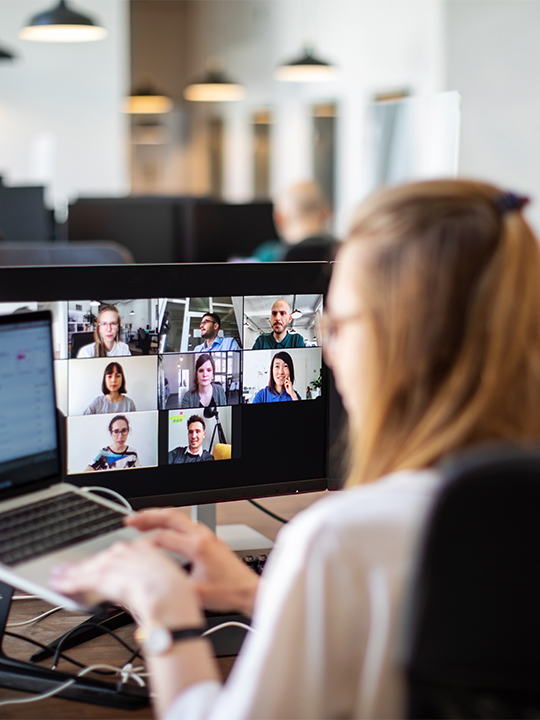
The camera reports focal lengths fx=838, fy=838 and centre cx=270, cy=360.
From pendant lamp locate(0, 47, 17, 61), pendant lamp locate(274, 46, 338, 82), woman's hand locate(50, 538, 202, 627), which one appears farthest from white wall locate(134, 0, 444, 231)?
woman's hand locate(50, 538, 202, 627)

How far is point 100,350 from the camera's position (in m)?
1.15

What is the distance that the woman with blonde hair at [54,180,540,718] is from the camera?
1.93ft

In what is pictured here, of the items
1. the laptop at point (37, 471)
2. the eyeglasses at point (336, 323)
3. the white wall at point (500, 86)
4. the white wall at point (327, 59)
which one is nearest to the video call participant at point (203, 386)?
the laptop at point (37, 471)

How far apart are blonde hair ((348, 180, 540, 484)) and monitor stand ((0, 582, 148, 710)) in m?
0.50

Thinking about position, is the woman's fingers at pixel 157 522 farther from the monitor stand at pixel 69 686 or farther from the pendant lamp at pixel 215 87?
the pendant lamp at pixel 215 87

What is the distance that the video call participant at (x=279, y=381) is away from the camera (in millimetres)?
1258

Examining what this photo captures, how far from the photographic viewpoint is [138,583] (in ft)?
2.29

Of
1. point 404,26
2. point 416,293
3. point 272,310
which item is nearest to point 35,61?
point 404,26

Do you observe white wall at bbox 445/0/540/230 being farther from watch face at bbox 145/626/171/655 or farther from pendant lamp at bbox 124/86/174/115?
watch face at bbox 145/626/171/655

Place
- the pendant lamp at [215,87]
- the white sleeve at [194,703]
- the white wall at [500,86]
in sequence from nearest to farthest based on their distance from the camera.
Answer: the white sleeve at [194,703], the white wall at [500,86], the pendant lamp at [215,87]

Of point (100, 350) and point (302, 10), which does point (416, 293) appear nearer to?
point (100, 350)

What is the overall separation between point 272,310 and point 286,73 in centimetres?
516

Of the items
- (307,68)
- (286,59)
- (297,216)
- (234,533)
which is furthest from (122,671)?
(286,59)

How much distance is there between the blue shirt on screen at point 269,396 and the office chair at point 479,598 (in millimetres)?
746
